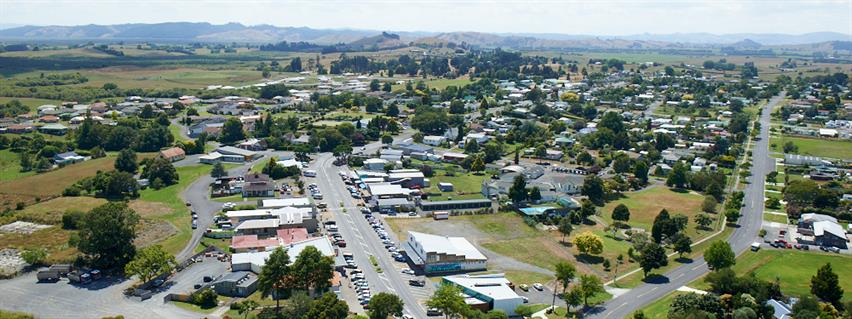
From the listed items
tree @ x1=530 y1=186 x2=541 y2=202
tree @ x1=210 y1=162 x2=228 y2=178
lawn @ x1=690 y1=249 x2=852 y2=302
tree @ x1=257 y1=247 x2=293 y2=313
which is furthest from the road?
tree @ x1=210 y1=162 x2=228 y2=178

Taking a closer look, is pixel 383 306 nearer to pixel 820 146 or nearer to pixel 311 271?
pixel 311 271

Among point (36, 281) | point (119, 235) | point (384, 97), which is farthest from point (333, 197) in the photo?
point (384, 97)

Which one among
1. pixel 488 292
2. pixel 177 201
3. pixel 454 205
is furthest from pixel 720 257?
pixel 177 201

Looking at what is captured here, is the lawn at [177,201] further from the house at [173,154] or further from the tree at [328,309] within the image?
the tree at [328,309]

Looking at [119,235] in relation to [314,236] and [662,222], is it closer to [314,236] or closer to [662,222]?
[314,236]

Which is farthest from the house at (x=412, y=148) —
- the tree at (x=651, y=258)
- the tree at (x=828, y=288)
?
the tree at (x=828, y=288)

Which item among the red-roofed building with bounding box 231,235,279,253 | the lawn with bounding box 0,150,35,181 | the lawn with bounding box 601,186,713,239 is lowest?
the lawn with bounding box 601,186,713,239

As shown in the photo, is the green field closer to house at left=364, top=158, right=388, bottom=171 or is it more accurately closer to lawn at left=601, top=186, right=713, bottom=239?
lawn at left=601, top=186, right=713, bottom=239
